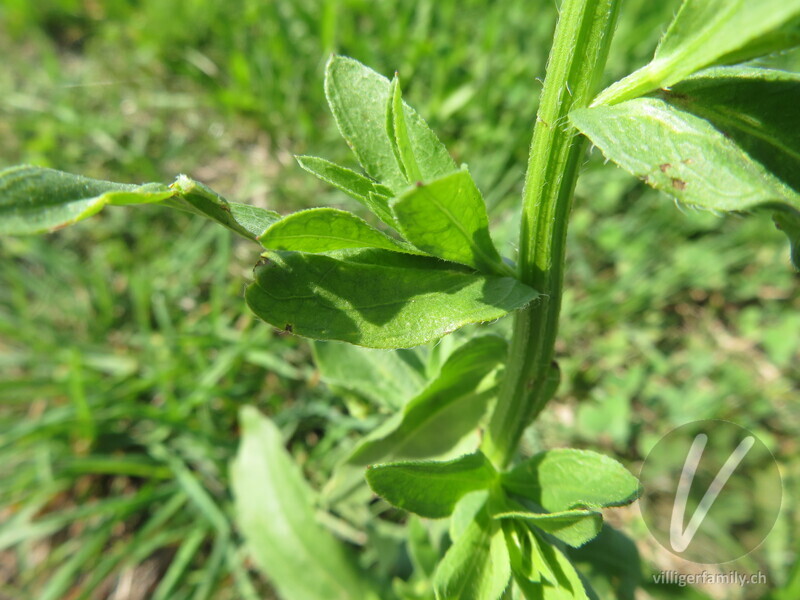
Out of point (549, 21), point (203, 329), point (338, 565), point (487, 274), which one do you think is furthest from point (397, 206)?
point (549, 21)

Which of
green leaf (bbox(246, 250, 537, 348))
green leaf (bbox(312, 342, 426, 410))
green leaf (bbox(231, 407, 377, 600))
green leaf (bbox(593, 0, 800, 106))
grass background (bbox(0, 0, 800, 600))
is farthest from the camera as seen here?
grass background (bbox(0, 0, 800, 600))

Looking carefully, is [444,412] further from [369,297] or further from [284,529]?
[284,529]

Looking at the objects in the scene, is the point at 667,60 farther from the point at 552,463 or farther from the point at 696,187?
the point at 552,463

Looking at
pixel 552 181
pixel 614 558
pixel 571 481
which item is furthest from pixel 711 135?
pixel 614 558

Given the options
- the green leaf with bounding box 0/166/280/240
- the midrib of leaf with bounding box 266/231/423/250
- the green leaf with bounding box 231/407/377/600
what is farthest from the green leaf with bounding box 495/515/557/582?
the green leaf with bounding box 231/407/377/600

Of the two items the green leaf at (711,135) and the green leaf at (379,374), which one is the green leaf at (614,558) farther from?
the green leaf at (711,135)

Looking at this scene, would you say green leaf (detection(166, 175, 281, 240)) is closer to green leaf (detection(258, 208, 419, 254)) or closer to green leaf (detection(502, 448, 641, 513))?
green leaf (detection(258, 208, 419, 254))
